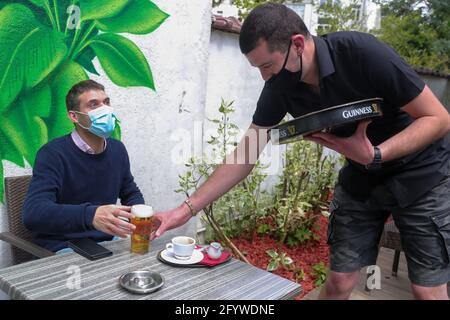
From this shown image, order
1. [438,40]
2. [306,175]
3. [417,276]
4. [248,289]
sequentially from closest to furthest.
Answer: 1. [248,289]
2. [417,276]
3. [306,175]
4. [438,40]

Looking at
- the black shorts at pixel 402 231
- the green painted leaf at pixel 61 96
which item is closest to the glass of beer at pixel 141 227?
the black shorts at pixel 402 231

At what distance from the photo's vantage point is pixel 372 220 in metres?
2.30

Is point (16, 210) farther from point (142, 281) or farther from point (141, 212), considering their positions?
point (142, 281)

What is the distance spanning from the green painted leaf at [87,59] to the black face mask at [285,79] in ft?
4.49

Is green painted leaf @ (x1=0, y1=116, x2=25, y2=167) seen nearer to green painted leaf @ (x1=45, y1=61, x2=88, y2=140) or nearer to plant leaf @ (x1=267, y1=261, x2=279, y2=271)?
green painted leaf @ (x1=45, y1=61, x2=88, y2=140)

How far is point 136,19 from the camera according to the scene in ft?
10.0

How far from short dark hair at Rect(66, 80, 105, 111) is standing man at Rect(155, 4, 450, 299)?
896mm

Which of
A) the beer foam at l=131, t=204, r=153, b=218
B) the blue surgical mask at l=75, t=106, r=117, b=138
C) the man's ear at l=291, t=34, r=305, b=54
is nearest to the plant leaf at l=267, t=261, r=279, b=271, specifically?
the blue surgical mask at l=75, t=106, r=117, b=138

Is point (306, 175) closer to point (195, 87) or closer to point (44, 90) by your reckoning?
point (195, 87)

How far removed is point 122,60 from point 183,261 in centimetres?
176

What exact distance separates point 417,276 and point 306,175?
2.20 metres

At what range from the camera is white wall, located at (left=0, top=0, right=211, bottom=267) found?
3187 millimetres

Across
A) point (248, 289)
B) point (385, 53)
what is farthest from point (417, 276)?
point (385, 53)

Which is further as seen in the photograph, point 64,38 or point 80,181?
point 64,38
